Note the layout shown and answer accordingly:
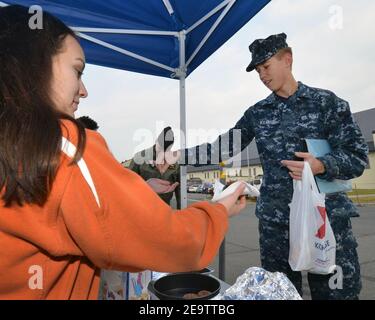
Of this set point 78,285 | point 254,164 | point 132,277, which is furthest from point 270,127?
point 254,164

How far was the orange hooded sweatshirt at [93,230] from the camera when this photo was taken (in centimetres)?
67

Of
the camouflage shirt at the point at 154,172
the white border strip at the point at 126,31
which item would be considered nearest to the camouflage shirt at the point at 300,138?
the white border strip at the point at 126,31

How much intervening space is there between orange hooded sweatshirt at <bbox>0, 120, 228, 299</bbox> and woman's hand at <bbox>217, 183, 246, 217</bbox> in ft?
0.89

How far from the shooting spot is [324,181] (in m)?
1.88

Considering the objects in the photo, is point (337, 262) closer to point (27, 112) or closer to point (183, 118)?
point (27, 112)

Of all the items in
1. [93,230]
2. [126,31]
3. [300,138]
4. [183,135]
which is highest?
[126,31]

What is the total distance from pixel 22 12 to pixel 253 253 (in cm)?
600

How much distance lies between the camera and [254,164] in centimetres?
4019

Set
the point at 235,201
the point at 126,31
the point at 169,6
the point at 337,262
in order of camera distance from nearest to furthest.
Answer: the point at 235,201 → the point at 337,262 → the point at 169,6 → the point at 126,31

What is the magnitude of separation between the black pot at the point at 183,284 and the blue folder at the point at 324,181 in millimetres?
928

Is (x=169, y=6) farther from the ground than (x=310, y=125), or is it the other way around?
(x=169, y=6)

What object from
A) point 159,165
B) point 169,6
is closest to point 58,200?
point 169,6

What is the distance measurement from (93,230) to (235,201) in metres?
0.58

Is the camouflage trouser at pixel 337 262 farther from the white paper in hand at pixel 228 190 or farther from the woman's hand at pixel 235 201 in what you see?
the woman's hand at pixel 235 201
